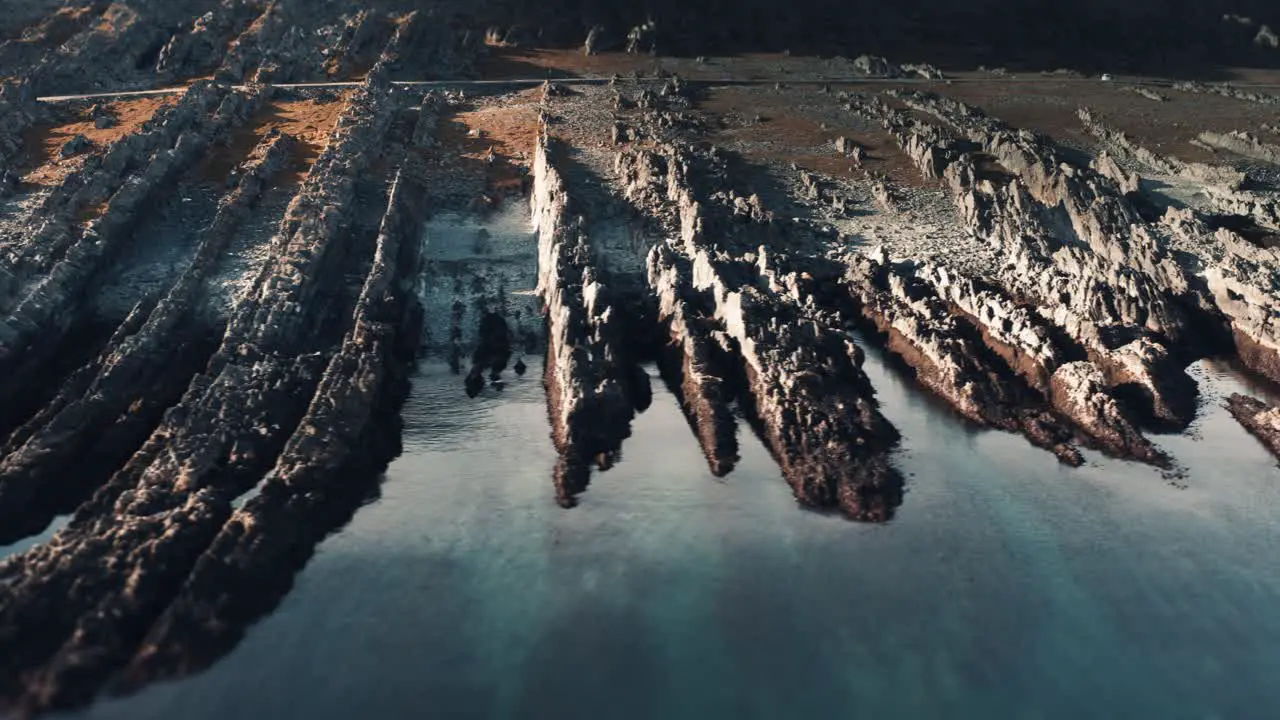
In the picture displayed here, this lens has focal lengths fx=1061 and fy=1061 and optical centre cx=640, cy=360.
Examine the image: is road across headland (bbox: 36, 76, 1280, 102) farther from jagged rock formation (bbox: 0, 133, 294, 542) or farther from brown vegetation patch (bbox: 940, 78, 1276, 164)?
jagged rock formation (bbox: 0, 133, 294, 542)

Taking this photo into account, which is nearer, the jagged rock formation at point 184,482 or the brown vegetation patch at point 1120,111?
the jagged rock formation at point 184,482

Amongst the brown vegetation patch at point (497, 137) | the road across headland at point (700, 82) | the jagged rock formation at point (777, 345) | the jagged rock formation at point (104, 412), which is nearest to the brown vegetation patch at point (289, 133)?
the road across headland at point (700, 82)

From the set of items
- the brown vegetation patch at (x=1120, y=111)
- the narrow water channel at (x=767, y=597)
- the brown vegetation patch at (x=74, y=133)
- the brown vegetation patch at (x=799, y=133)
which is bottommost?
the narrow water channel at (x=767, y=597)

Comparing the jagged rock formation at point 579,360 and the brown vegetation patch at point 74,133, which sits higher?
the brown vegetation patch at point 74,133

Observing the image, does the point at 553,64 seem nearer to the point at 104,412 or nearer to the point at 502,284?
the point at 502,284

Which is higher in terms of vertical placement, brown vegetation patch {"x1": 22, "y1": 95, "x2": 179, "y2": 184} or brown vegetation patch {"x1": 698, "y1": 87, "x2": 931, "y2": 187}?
brown vegetation patch {"x1": 698, "y1": 87, "x2": 931, "y2": 187}

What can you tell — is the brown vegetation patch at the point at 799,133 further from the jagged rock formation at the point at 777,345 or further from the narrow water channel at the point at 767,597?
the narrow water channel at the point at 767,597

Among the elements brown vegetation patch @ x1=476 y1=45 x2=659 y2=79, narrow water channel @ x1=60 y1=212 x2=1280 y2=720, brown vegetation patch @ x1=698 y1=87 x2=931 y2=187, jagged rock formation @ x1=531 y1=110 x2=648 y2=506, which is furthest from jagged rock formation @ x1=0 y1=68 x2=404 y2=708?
brown vegetation patch @ x1=476 y1=45 x2=659 y2=79

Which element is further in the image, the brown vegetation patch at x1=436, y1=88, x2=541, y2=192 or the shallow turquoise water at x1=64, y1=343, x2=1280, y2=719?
the brown vegetation patch at x1=436, y1=88, x2=541, y2=192
